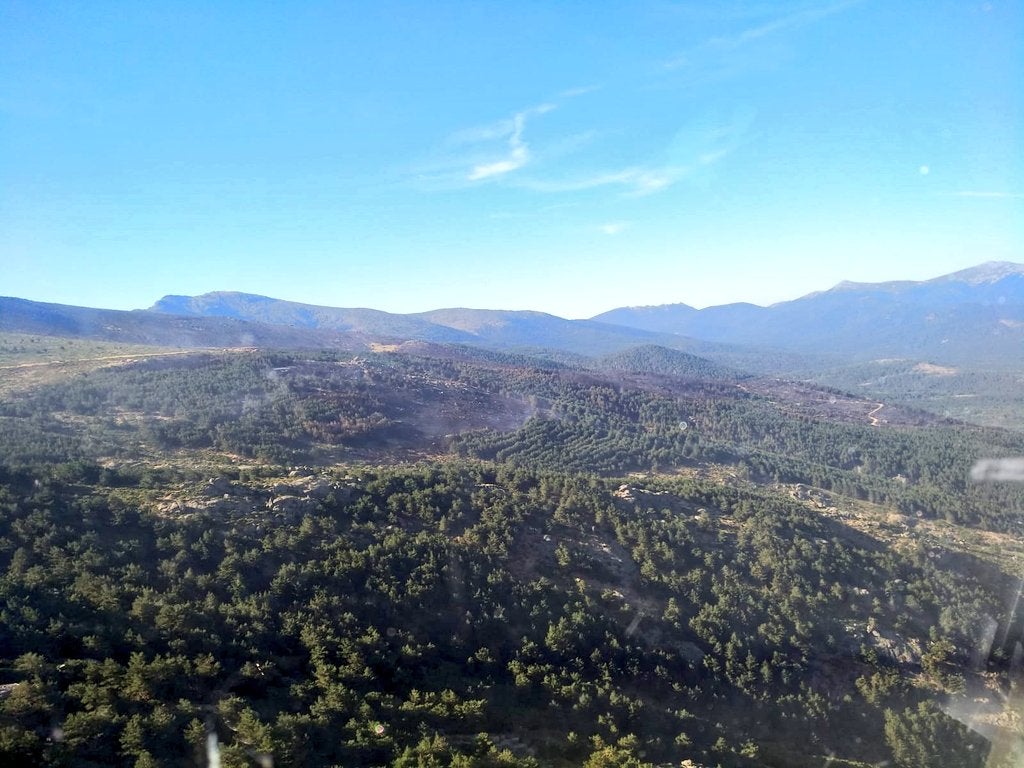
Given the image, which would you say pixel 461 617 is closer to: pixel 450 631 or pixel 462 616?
pixel 462 616

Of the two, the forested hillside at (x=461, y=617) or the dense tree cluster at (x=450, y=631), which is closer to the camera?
the dense tree cluster at (x=450, y=631)

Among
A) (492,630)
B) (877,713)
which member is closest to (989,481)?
(877,713)

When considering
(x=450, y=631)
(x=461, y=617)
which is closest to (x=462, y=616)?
(x=461, y=617)

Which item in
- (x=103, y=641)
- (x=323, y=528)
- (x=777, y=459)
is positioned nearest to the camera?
(x=103, y=641)

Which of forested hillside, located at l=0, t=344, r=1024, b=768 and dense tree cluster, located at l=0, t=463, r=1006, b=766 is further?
forested hillside, located at l=0, t=344, r=1024, b=768

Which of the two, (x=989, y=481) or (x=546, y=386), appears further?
(x=546, y=386)

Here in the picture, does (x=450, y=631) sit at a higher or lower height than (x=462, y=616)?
lower

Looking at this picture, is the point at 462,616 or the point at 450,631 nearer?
the point at 450,631

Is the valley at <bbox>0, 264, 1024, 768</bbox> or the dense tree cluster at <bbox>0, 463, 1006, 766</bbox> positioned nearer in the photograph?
the dense tree cluster at <bbox>0, 463, 1006, 766</bbox>

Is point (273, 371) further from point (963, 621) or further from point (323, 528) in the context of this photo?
point (963, 621)

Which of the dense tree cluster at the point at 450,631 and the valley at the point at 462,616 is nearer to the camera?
the dense tree cluster at the point at 450,631

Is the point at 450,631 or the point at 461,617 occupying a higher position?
the point at 461,617
